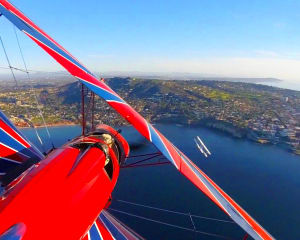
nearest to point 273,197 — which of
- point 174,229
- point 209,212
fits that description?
point 209,212

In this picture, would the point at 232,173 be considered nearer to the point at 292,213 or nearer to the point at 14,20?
the point at 292,213

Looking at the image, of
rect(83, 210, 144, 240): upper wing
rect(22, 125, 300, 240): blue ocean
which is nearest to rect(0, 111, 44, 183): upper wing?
rect(83, 210, 144, 240): upper wing

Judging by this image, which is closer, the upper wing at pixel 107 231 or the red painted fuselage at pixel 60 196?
the red painted fuselage at pixel 60 196

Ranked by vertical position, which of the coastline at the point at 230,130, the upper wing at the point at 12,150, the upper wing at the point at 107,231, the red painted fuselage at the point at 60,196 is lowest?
the coastline at the point at 230,130

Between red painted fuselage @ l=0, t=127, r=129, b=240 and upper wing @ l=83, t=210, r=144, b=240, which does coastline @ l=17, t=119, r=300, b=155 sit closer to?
upper wing @ l=83, t=210, r=144, b=240

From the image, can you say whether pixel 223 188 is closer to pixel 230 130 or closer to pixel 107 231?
pixel 107 231

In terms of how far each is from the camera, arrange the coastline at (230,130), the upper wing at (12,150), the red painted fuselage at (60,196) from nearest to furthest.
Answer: the red painted fuselage at (60,196) → the upper wing at (12,150) → the coastline at (230,130)

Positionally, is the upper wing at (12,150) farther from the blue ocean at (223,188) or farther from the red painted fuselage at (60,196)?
the blue ocean at (223,188)

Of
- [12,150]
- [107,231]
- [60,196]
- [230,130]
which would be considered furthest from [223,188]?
[230,130]

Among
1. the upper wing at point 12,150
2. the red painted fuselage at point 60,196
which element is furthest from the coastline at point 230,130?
the red painted fuselage at point 60,196
